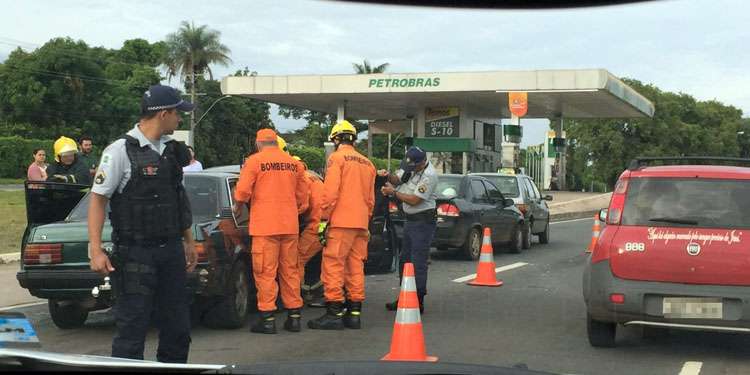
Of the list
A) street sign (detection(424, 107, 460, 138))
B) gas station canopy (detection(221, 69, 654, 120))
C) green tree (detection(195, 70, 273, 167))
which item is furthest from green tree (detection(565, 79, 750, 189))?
street sign (detection(424, 107, 460, 138))

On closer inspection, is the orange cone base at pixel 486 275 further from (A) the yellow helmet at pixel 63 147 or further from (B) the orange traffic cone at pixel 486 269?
(A) the yellow helmet at pixel 63 147

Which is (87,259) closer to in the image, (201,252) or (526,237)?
(201,252)

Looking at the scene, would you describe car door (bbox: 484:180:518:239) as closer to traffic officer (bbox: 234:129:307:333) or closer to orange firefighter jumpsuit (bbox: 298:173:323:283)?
orange firefighter jumpsuit (bbox: 298:173:323:283)

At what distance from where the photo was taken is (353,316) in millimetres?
7992

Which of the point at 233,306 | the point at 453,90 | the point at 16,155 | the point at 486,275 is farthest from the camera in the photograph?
the point at 16,155

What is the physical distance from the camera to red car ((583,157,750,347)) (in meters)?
6.36

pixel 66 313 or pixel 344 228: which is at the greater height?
pixel 344 228

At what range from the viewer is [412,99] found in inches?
1661

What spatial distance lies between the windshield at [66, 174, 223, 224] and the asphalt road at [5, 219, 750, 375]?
101 centimetres

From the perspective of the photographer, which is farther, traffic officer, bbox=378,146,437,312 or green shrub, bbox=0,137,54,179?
green shrub, bbox=0,137,54,179

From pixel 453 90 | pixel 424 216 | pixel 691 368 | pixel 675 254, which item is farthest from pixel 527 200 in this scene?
pixel 453 90

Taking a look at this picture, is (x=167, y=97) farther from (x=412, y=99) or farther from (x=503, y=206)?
(x=412, y=99)

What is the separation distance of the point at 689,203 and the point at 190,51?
61842mm

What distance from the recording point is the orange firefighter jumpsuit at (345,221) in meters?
7.84
